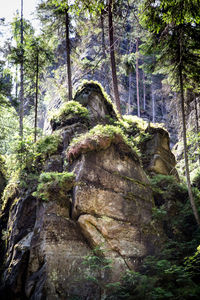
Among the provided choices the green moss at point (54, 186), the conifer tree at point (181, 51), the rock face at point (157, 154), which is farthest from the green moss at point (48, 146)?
the conifer tree at point (181, 51)

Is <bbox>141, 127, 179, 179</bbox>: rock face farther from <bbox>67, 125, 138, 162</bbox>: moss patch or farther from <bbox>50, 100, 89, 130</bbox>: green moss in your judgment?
<bbox>50, 100, 89, 130</bbox>: green moss

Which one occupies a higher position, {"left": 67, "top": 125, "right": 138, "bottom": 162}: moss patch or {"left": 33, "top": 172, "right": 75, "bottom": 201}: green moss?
{"left": 67, "top": 125, "right": 138, "bottom": 162}: moss patch

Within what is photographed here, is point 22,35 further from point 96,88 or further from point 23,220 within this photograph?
point 23,220

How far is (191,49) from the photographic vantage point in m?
9.08

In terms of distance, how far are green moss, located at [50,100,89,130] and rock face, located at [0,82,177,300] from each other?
2859 millimetres

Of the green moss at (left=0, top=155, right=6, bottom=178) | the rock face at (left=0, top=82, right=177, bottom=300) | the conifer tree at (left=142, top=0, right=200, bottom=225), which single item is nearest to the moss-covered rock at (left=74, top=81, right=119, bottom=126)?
the rock face at (left=0, top=82, right=177, bottom=300)

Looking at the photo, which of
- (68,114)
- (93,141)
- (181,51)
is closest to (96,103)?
(68,114)

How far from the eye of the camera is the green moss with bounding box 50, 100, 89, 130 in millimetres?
11586

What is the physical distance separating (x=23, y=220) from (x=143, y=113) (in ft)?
97.2

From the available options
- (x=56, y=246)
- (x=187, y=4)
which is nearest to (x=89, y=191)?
(x=56, y=246)

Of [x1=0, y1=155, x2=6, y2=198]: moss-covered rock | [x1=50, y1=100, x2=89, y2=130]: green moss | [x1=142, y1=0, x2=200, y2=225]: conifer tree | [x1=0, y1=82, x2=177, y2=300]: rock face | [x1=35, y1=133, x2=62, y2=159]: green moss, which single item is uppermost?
[x1=142, y1=0, x2=200, y2=225]: conifer tree

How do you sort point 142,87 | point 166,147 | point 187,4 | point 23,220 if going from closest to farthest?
point 187,4
point 23,220
point 166,147
point 142,87

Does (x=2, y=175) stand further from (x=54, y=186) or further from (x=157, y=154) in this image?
(x=157, y=154)

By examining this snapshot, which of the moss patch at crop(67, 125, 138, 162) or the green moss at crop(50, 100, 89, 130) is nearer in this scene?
the moss patch at crop(67, 125, 138, 162)
